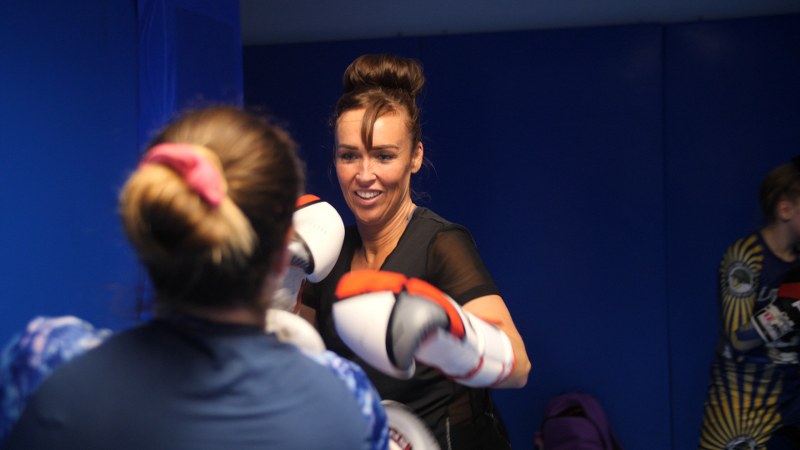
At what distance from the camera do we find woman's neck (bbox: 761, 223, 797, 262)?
238 cm

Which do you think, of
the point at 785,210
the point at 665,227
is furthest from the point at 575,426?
the point at 785,210

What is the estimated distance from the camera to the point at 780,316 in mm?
2283

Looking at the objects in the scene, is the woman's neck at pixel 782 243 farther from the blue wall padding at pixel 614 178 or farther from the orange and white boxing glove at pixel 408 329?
the orange and white boxing glove at pixel 408 329

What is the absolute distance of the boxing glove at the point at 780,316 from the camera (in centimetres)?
227

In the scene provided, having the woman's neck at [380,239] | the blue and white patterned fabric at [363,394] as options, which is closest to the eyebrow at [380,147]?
the woman's neck at [380,239]

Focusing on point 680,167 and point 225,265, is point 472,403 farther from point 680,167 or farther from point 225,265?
point 680,167

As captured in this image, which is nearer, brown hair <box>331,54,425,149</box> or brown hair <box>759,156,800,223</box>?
brown hair <box>331,54,425,149</box>

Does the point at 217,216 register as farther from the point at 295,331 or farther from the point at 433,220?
the point at 433,220

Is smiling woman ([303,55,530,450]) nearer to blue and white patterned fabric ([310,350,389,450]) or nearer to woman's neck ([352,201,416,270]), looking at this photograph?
woman's neck ([352,201,416,270])

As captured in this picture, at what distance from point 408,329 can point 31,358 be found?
1.44 feet

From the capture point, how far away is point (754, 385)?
7.97ft

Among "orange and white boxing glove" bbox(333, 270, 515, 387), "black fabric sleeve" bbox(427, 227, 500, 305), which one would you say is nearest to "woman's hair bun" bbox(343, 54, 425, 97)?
"black fabric sleeve" bbox(427, 227, 500, 305)

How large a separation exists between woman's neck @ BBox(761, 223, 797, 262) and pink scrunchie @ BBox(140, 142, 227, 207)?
220 cm

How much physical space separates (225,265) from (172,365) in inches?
4.0
